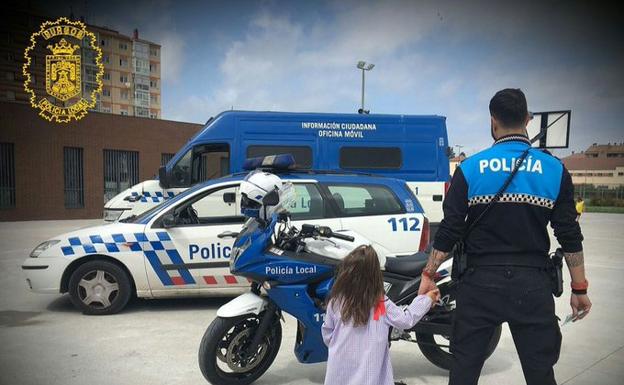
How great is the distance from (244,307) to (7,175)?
773 inches

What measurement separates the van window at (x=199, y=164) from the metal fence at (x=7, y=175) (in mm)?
14173

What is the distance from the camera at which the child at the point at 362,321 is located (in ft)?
8.04

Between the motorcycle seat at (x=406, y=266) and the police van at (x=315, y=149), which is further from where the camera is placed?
the police van at (x=315, y=149)

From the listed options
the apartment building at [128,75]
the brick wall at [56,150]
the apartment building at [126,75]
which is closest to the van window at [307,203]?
the brick wall at [56,150]

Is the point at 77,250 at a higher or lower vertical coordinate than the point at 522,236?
lower

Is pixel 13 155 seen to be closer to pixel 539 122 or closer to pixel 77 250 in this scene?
pixel 77 250

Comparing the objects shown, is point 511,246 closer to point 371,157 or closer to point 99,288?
point 99,288

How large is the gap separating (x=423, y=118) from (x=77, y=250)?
21.4 feet

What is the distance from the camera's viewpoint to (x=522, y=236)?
224 cm

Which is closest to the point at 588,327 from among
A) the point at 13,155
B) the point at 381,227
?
the point at 381,227

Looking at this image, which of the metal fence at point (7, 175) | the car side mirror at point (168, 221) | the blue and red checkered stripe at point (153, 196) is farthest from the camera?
the metal fence at point (7, 175)

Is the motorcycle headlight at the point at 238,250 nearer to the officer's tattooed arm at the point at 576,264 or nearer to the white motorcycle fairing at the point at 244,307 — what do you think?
the white motorcycle fairing at the point at 244,307

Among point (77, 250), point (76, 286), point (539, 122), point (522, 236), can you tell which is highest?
point (539, 122)

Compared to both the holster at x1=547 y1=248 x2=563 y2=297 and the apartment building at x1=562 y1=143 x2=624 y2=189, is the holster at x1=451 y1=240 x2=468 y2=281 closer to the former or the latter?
the holster at x1=547 y1=248 x2=563 y2=297
